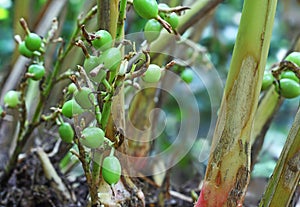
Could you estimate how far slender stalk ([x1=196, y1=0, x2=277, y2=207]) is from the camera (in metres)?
0.39

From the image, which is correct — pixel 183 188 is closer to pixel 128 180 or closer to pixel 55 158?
pixel 55 158

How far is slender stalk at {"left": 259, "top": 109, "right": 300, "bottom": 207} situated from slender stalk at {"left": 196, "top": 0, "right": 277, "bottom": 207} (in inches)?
1.0

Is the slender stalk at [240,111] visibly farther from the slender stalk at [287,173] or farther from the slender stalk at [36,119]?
the slender stalk at [36,119]

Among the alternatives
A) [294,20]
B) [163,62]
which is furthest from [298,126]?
[294,20]

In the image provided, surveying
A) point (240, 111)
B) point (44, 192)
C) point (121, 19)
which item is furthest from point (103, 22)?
point (44, 192)

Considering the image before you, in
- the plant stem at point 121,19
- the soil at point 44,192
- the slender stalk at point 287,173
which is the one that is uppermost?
the plant stem at point 121,19

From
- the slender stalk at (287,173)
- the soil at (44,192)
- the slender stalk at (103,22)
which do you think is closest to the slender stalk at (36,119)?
the soil at (44,192)

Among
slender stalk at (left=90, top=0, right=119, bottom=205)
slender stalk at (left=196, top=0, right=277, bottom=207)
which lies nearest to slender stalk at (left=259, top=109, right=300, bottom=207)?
slender stalk at (left=196, top=0, right=277, bottom=207)

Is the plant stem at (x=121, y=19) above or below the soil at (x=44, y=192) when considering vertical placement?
above

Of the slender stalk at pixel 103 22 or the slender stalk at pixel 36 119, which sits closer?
the slender stalk at pixel 103 22

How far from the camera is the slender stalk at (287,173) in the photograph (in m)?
0.40

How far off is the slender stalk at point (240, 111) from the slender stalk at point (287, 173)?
25mm

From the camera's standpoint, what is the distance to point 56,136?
0.85 metres

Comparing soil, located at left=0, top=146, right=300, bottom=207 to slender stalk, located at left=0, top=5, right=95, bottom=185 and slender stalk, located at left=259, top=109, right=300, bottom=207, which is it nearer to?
slender stalk, located at left=0, top=5, right=95, bottom=185
